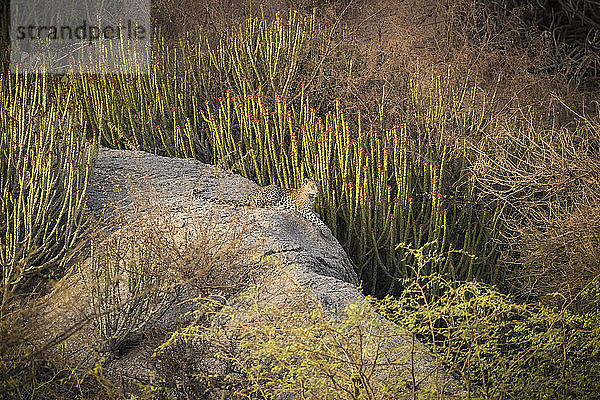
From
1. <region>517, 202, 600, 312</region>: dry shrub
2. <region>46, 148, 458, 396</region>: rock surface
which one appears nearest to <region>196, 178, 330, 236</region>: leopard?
<region>46, 148, 458, 396</region>: rock surface

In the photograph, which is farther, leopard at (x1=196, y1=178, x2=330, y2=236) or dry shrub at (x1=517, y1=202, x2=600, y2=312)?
leopard at (x1=196, y1=178, x2=330, y2=236)

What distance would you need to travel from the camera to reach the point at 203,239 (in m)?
2.92

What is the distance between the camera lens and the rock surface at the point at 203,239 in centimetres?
275

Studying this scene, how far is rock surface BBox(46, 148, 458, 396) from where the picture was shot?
2.75 m

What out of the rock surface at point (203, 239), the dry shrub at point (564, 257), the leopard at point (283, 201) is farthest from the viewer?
the leopard at point (283, 201)

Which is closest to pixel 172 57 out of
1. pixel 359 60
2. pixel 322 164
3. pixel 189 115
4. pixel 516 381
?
pixel 189 115

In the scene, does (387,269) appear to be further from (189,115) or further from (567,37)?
(567,37)

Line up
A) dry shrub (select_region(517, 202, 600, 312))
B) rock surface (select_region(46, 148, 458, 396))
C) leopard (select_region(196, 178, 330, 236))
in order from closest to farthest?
1. rock surface (select_region(46, 148, 458, 396))
2. dry shrub (select_region(517, 202, 600, 312))
3. leopard (select_region(196, 178, 330, 236))

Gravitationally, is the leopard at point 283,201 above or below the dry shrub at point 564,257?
above

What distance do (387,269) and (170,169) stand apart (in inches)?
56.5

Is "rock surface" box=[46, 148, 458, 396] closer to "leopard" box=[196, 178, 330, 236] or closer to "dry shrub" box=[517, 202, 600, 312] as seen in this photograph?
"leopard" box=[196, 178, 330, 236]

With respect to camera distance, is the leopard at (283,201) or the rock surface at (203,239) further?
the leopard at (283,201)

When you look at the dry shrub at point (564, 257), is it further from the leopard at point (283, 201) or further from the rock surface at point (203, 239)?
the leopard at point (283, 201)

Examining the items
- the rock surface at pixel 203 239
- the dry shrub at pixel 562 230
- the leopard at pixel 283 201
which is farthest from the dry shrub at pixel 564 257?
the leopard at pixel 283 201
